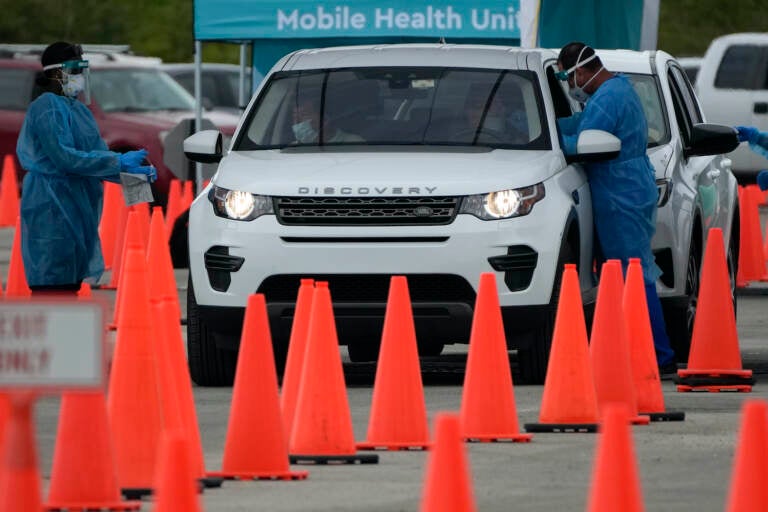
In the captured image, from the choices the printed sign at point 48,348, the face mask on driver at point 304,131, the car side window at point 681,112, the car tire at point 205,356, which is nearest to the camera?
the printed sign at point 48,348

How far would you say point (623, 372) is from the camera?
32.7 feet

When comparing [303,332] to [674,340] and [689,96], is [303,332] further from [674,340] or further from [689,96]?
[689,96]

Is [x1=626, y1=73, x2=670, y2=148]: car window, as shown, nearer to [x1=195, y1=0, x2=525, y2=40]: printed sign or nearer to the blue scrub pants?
the blue scrub pants

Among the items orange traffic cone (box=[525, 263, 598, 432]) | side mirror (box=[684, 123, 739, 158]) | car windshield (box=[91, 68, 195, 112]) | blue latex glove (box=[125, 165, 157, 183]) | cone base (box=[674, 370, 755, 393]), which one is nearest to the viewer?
orange traffic cone (box=[525, 263, 598, 432])

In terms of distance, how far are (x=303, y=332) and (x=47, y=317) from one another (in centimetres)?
413

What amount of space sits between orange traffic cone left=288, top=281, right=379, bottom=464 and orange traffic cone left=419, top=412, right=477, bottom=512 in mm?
2722

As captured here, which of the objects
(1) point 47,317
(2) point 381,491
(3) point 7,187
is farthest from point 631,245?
(3) point 7,187

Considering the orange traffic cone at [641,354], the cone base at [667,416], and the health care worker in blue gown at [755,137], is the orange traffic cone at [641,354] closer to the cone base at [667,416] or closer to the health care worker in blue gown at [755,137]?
the cone base at [667,416]

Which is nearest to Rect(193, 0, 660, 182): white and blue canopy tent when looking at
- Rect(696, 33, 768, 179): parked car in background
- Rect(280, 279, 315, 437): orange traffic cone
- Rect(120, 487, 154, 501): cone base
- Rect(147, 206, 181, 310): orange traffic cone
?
Rect(147, 206, 181, 310): orange traffic cone

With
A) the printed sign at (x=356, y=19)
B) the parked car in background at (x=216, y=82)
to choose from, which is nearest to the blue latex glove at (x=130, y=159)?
the printed sign at (x=356, y=19)

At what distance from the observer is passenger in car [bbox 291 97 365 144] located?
12.1 meters

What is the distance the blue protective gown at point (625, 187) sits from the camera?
1209 cm

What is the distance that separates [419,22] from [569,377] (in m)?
9.95

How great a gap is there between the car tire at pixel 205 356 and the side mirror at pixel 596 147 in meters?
1.97
